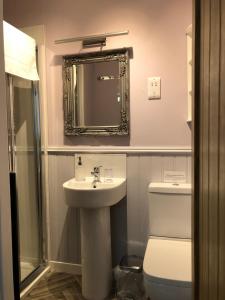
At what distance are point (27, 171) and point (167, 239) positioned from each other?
4.12ft

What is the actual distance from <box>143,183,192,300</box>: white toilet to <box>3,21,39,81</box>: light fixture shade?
50.2 inches

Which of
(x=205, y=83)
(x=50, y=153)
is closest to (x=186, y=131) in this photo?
(x=50, y=153)

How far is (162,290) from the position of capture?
1385mm

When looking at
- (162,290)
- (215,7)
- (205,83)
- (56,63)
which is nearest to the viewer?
(215,7)

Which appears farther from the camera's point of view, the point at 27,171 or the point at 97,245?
the point at 27,171

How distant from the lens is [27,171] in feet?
7.48

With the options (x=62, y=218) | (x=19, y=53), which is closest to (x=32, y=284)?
(x=62, y=218)

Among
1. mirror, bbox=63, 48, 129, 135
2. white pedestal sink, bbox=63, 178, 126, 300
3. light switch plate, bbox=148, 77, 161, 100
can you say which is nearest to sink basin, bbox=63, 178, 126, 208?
white pedestal sink, bbox=63, 178, 126, 300

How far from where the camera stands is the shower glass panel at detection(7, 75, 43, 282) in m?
2.16

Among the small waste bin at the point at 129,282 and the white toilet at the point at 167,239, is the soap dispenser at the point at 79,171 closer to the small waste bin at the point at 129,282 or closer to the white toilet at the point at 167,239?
the white toilet at the point at 167,239

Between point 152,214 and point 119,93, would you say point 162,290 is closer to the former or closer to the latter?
point 152,214

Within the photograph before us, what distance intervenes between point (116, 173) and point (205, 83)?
1571mm

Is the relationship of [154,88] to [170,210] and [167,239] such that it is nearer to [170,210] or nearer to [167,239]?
[170,210]

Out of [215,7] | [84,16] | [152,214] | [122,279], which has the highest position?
[84,16]
